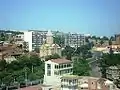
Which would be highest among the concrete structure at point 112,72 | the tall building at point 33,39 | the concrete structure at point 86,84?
the tall building at point 33,39

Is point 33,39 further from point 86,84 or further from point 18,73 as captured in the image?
point 86,84

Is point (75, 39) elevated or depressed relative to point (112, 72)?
elevated

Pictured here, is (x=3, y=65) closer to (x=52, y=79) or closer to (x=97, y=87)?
(x=52, y=79)

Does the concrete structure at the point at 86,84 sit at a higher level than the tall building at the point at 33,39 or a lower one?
lower

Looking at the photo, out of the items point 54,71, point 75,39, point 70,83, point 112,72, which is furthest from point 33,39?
point 70,83

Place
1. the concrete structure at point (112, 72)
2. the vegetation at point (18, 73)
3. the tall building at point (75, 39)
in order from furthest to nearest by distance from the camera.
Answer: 1. the tall building at point (75, 39)
2. the concrete structure at point (112, 72)
3. the vegetation at point (18, 73)

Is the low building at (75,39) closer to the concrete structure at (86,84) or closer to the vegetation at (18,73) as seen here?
the vegetation at (18,73)

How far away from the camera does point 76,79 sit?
4.80 meters

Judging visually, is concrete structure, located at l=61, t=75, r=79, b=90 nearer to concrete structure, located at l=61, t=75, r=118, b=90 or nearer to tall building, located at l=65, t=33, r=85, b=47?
concrete structure, located at l=61, t=75, r=118, b=90

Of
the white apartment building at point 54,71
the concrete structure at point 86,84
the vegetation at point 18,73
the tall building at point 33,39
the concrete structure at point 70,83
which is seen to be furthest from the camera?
the tall building at point 33,39

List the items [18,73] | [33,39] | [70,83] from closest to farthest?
A: [70,83] < [18,73] < [33,39]

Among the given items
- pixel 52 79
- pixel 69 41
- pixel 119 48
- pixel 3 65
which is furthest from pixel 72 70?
pixel 69 41

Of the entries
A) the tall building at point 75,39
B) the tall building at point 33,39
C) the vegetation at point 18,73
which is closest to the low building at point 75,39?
the tall building at point 75,39

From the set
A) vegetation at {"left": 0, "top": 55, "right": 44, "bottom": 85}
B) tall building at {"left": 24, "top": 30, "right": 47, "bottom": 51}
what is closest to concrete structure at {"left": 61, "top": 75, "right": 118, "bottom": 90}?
vegetation at {"left": 0, "top": 55, "right": 44, "bottom": 85}
